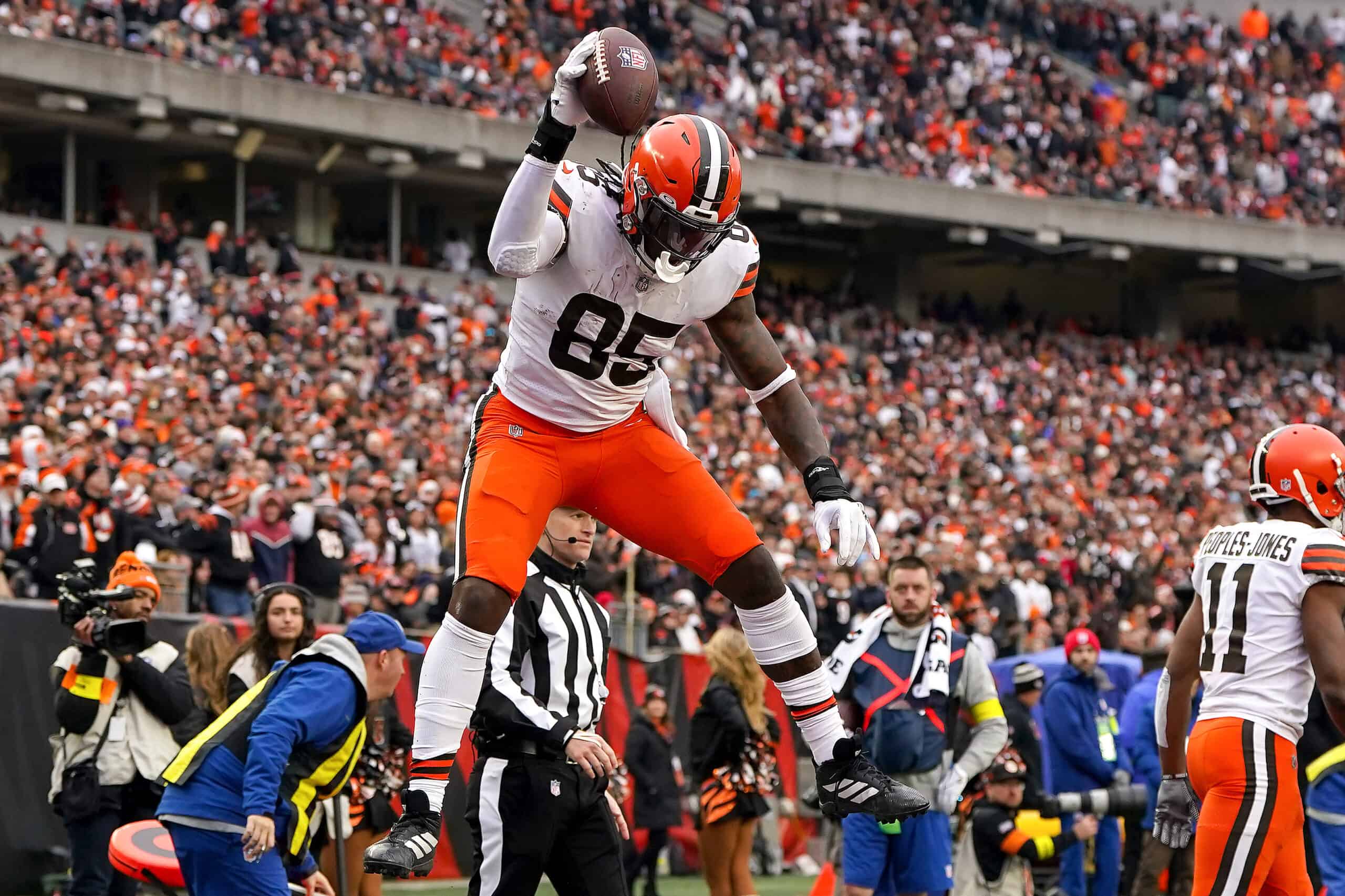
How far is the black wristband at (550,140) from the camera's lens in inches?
193

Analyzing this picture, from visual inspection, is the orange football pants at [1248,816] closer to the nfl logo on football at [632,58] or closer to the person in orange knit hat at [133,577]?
the nfl logo on football at [632,58]

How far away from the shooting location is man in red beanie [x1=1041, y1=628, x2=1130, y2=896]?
10.4 metres

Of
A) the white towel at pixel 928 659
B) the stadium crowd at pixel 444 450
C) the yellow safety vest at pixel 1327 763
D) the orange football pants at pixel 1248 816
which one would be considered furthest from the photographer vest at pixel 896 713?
the stadium crowd at pixel 444 450

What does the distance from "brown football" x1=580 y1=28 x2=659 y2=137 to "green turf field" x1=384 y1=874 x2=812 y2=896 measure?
6.05m

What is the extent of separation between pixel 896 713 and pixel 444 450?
359 inches

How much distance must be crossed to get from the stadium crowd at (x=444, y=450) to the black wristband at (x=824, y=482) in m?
5.71

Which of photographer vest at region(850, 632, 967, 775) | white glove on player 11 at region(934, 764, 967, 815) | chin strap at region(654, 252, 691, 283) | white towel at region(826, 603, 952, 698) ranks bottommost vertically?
white glove on player 11 at region(934, 764, 967, 815)

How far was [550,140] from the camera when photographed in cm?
489

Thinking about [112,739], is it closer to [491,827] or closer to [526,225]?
[491,827]

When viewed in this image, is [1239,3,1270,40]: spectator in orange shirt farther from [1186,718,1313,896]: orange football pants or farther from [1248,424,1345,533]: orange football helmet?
[1186,718,1313,896]: orange football pants

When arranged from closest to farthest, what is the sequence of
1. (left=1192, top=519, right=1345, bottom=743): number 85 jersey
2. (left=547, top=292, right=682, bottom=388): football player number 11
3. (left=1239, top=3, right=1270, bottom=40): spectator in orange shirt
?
(left=547, top=292, right=682, bottom=388): football player number 11 → (left=1192, top=519, right=1345, bottom=743): number 85 jersey → (left=1239, top=3, right=1270, bottom=40): spectator in orange shirt

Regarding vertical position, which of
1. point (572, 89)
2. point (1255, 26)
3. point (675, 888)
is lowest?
point (675, 888)

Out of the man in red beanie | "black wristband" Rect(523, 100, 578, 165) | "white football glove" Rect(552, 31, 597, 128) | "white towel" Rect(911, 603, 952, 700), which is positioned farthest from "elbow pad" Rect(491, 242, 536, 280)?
the man in red beanie

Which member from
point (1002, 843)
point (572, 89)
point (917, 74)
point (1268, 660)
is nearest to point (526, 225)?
point (572, 89)
